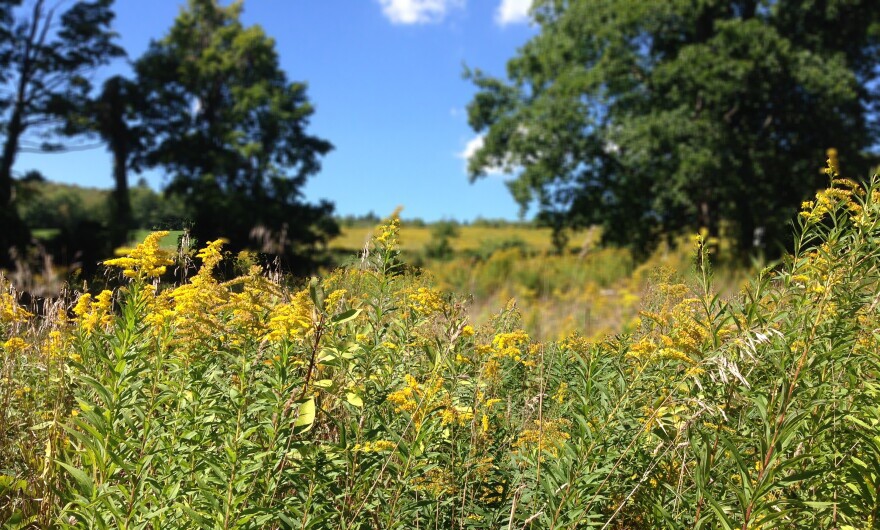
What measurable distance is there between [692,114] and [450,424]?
51.8 ft

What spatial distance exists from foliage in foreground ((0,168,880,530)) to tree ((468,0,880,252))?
45.3 feet

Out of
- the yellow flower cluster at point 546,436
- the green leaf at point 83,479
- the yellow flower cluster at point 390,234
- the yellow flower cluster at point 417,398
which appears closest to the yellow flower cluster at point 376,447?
the yellow flower cluster at point 417,398

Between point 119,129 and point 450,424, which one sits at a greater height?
point 119,129

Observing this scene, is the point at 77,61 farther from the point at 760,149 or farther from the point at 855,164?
the point at 855,164

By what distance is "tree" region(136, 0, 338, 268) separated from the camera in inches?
969

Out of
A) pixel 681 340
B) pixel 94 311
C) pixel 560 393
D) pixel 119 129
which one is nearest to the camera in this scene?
pixel 681 340

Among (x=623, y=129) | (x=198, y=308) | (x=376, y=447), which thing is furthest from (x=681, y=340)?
(x=623, y=129)

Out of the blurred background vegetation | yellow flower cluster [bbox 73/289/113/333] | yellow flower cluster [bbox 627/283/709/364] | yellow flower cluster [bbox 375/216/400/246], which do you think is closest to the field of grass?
the blurred background vegetation

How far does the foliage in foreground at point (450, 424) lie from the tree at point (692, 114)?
1381 cm

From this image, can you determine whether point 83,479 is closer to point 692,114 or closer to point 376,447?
point 376,447

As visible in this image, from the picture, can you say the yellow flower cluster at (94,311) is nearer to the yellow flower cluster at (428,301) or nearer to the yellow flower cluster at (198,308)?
the yellow flower cluster at (198,308)

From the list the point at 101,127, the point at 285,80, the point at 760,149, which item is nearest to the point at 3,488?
the point at 760,149

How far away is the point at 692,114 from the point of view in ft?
54.3

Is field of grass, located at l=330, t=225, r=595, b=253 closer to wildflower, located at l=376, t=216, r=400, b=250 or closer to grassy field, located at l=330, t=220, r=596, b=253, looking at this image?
grassy field, located at l=330, t=220, r=596, b=253
